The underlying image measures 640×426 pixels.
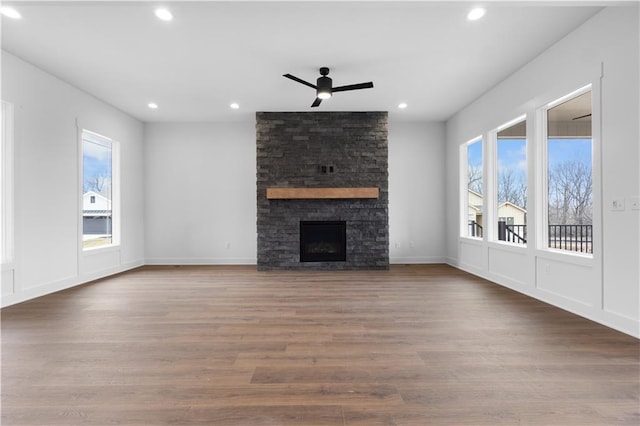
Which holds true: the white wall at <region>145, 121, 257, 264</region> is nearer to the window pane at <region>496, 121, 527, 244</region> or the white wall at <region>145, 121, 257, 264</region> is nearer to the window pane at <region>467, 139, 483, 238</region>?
the window pane at <region>467, 139, 483, 238</region>

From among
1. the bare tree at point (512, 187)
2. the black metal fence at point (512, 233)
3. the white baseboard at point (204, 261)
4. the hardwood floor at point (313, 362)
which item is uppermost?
the bare tree at point (512, 187)

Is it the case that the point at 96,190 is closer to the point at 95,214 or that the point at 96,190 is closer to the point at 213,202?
the point at 95,214

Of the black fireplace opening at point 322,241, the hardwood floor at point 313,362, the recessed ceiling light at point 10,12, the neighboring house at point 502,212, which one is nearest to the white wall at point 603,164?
the hardwood floor at point 313,362

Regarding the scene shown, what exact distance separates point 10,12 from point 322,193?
4336mm

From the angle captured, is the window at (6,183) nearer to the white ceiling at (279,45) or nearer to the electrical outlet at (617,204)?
the white ceiling at (279,45)

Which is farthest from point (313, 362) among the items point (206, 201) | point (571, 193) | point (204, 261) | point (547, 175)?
point (206, 201)

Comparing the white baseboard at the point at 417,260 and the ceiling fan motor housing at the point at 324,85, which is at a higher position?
the ceiling fan motor housing at the point at 324,85

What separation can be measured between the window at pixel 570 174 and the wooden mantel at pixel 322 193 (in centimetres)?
267

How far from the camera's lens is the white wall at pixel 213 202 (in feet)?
20.9

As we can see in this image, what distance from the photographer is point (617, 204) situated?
2703 millimetres

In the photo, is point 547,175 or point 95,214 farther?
point 95,214

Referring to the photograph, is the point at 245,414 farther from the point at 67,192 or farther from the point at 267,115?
the point at 267,115

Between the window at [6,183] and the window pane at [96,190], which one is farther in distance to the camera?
the window pane at [96,190]

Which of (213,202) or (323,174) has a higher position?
(323,174)
